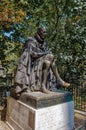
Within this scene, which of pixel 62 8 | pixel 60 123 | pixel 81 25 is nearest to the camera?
pixel 60 123

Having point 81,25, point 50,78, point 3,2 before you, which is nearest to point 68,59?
point 81,25

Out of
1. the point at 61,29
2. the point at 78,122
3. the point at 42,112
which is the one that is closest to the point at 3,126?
the point at 42,112

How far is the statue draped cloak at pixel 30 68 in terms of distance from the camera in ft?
13.4

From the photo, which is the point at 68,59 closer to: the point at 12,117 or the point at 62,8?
the point at 62,8

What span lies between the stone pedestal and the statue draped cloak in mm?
255

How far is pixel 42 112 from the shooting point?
3574 millimetres

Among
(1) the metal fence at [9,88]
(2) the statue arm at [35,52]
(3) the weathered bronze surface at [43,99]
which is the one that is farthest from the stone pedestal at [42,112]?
(1) the metal fence at [9,88]

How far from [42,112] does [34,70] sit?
1.03 m

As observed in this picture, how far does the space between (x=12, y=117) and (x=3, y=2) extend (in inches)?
187

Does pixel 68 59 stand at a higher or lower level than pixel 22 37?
lower

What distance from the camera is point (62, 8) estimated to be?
9.95 meters

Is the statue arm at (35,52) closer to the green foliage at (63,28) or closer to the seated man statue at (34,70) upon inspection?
the seated man statue at (34,70)

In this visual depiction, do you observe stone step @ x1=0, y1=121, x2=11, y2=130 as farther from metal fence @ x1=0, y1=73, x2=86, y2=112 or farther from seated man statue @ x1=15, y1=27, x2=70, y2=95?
metal fence @ x1=0, y1=73, x2=86, y2=112

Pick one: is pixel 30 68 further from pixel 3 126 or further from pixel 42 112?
pixel 3 126
